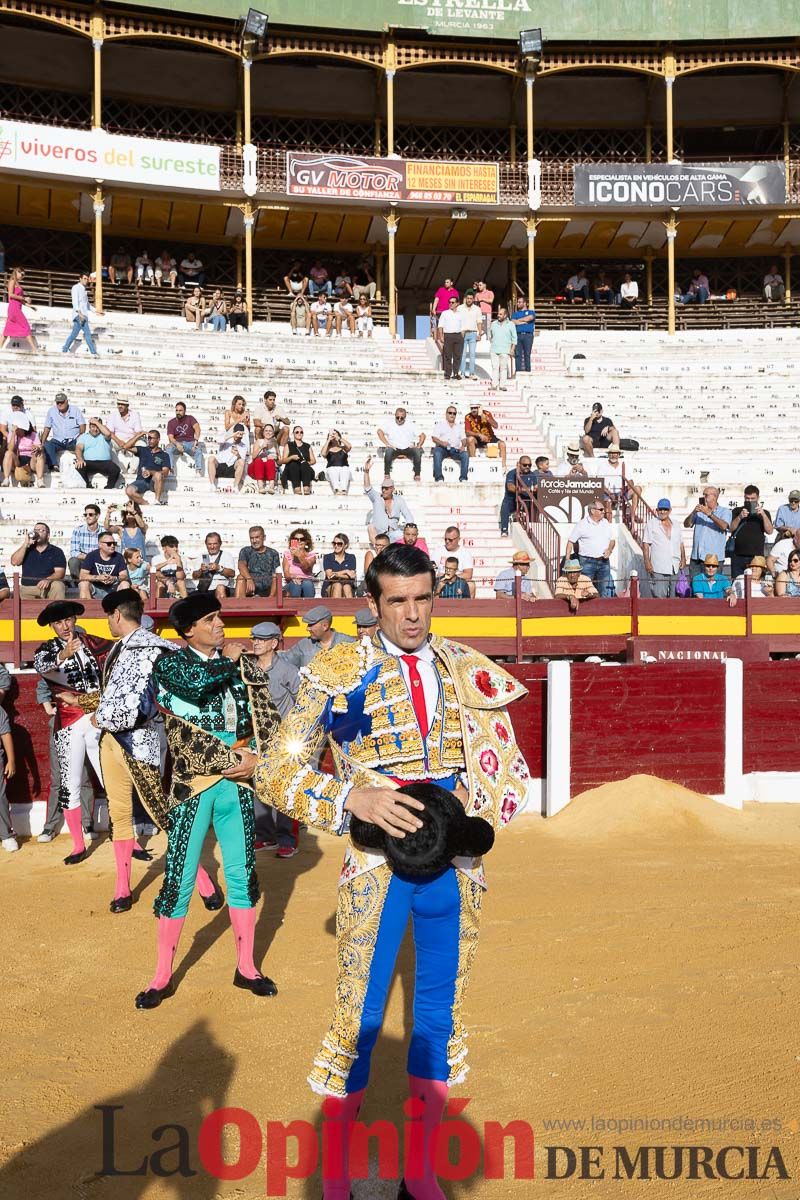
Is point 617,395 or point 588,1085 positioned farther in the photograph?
point 617,395

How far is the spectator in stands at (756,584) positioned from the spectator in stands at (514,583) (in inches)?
71.6

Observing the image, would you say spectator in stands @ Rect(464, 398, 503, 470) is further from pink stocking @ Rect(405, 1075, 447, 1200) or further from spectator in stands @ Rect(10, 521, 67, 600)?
pink stocking @ Rect(405, 1075, 447, 1200)

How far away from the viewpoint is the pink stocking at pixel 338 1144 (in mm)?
2645

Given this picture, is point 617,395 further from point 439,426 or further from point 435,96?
point 435,96

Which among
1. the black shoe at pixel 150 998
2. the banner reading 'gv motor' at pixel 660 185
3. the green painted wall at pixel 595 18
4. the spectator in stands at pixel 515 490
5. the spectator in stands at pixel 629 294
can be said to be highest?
the green painted wall at pixel 595 18

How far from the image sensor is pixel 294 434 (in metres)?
12.8

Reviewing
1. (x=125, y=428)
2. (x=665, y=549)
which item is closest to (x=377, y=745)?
(x=665, y=549)

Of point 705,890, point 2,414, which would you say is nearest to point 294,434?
point 2,414

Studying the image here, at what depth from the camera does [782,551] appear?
10.9 metres

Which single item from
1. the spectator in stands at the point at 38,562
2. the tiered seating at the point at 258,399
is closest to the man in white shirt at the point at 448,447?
the tiered seating at the point at 258,399

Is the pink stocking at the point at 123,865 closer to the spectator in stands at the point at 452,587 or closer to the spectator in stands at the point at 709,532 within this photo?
the spectator in stands at the point at 452,587

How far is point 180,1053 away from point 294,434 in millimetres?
9667

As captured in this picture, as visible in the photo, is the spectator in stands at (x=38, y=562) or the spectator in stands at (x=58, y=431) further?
the spectator in stands at (x=58, y=431)

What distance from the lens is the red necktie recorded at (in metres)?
2.73
